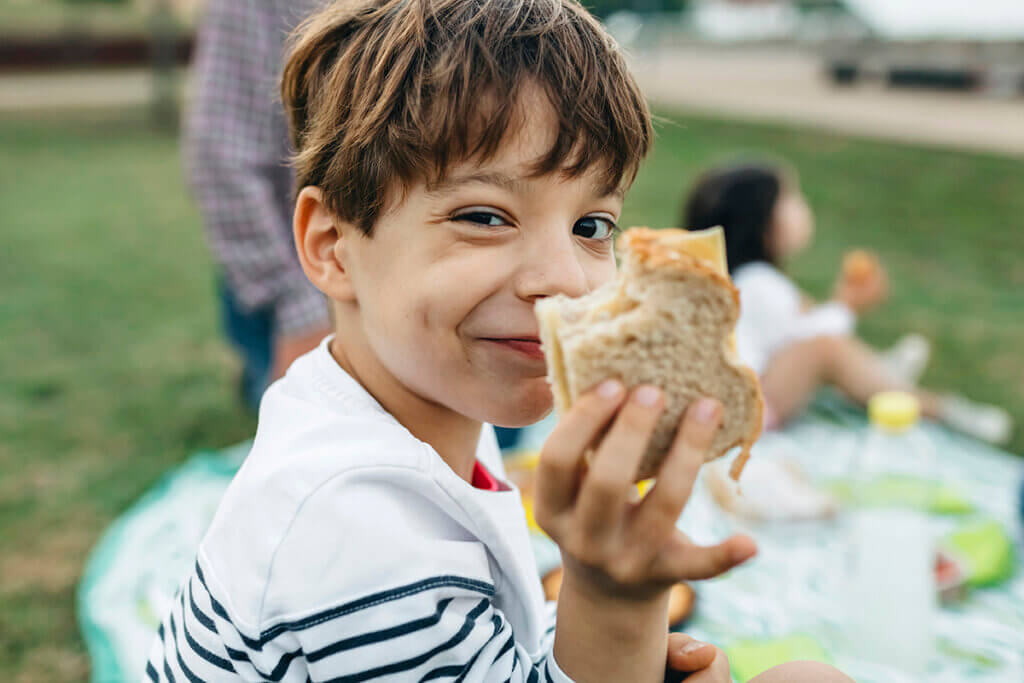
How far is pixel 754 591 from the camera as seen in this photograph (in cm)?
283

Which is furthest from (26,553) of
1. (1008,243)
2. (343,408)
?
(1008,243)

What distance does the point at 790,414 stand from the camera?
4.18 meters

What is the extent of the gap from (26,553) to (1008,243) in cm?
767

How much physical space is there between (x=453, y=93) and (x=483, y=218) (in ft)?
0.56

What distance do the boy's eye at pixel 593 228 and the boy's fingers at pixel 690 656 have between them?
58 centimetres

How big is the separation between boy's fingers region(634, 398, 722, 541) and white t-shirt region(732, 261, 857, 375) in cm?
324

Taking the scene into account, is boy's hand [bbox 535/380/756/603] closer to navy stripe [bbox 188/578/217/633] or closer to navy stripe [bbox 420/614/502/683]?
navy stripe [bbox 420/614/502/683]

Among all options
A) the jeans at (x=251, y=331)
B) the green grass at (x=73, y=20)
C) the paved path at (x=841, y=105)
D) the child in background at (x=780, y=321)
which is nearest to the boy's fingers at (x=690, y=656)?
the jeans at (x=251, y=331)

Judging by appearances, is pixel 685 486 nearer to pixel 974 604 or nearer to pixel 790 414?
pixel 974 604

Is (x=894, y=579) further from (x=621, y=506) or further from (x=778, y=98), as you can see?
(x=778, y=98)

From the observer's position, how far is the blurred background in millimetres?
3801

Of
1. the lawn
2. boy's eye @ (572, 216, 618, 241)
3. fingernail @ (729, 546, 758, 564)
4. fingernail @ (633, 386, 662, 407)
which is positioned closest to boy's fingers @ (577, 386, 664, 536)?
fingernail @ (633, 386, 662, 407)

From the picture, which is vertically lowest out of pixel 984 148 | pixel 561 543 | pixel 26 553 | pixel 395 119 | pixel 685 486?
pixel 984 148

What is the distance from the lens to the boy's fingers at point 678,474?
3.37 feet
